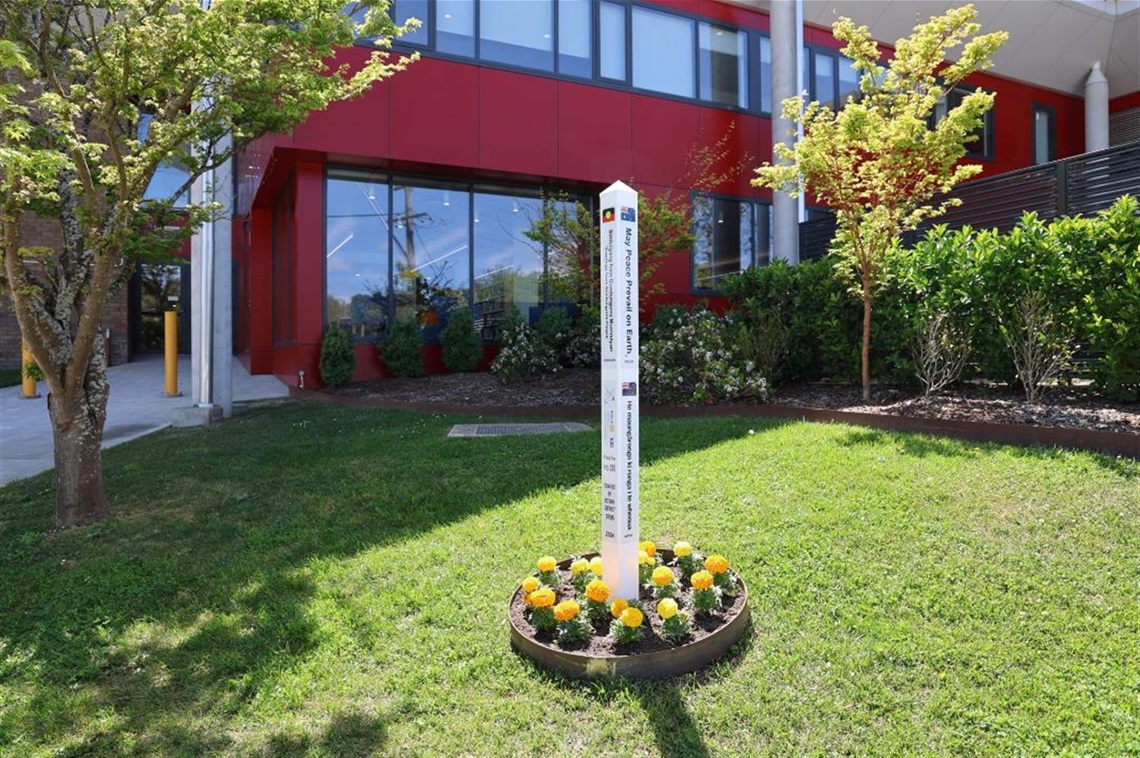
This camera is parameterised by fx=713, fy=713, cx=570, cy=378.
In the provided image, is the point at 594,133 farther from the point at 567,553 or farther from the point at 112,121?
the point at 567,553

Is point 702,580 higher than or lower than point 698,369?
lower

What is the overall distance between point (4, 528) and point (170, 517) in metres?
1.17

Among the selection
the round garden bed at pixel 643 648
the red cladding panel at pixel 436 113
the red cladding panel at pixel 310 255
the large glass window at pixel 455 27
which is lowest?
the round garden bed at pixel 643 648

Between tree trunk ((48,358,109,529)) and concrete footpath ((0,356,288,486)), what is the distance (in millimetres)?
1817

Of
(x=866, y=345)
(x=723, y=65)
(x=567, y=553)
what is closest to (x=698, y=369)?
(x=866, y=345)

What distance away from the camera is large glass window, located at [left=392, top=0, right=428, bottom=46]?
1030 cm

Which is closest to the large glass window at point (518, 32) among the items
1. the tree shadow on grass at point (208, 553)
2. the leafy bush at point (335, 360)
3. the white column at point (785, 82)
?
the white column at point (785, 82)

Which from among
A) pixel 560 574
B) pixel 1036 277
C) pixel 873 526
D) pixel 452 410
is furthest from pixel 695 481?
pixel 452 410

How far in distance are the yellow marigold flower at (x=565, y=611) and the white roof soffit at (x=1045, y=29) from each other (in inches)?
519

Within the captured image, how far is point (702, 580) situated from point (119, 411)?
1085cm

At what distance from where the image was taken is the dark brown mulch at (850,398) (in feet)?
17.9

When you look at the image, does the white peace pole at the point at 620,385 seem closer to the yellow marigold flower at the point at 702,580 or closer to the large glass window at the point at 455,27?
the yellow marigold flower at the point at 702,580

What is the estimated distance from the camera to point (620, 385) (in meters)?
2.98

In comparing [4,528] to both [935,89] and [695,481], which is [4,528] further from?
[935,89]
